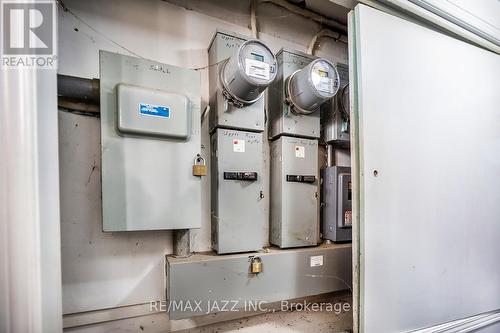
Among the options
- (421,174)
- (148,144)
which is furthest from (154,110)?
(421,174)

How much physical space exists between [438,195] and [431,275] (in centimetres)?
39

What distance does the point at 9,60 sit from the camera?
53 centimetres

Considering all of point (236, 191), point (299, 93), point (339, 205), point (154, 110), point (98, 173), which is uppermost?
point (299, 93)

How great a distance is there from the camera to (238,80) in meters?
1.08

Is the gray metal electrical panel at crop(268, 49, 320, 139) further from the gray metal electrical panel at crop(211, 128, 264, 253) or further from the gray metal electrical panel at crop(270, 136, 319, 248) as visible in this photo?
the gray metal electrical panel at crop(211, 128, 264, 253)

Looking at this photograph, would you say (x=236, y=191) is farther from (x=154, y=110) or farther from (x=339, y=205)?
(x=339, y=205)

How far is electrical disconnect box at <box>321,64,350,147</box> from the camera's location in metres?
1.49

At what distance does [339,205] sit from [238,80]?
968mm

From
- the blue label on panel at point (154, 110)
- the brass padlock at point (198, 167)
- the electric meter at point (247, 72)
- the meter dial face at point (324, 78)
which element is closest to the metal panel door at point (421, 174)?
the meter dial face at point (324, 78)

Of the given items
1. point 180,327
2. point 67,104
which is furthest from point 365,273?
point 67,104

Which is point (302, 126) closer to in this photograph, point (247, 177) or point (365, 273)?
point (247, 177)

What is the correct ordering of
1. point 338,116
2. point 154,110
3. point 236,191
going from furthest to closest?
point 338,116 → point 236,191 → point 154,110

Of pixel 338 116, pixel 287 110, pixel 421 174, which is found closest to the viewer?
pixel 421 174

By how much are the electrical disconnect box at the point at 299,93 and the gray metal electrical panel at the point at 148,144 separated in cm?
53
